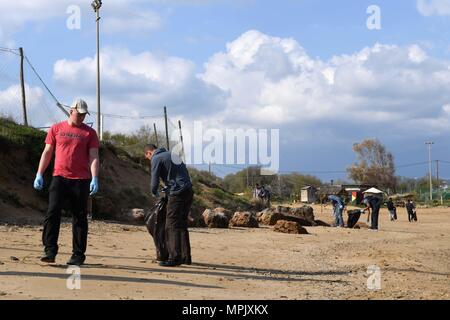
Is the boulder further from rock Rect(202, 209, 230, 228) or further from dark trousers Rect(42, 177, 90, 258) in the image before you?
dark trousers Rect(42, 177, 90, 258)

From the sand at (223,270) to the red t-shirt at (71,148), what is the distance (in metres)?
1.15

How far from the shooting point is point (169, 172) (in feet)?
31.8

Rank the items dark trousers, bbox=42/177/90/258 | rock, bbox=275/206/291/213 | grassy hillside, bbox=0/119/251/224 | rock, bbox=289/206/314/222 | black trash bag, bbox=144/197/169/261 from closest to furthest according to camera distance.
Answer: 1. dark trousers, bbox=42/177/90/258
2. black trash bag, bbox=144/197/169/261
3. grassy hillside, bbox=0/119/251/224
4. rock, bbox=275/206/291/213
5. rock, bbox=289/206/314/222

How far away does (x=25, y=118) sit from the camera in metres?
22.9

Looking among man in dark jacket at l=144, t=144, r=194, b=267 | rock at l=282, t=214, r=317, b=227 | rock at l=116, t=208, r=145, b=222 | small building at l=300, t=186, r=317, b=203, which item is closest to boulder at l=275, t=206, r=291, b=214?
rock at l=282, t=214, r=317, b=227

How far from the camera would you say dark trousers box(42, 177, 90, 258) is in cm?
838

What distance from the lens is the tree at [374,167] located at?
10488 cm

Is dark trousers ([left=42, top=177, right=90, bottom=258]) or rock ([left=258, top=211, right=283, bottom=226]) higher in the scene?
dark trousers ([left=42, top=177, right=90, bottom=258])

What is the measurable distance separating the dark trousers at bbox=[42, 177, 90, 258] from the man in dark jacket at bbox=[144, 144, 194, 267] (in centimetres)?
133

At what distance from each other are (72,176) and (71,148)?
340 mm

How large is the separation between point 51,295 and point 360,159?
340ft

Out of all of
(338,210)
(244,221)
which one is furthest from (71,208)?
(338,210)
